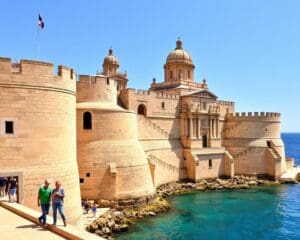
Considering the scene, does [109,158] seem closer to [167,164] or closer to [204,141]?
[167,164]

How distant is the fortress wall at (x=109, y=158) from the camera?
70.9ft

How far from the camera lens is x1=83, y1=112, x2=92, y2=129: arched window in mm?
22109

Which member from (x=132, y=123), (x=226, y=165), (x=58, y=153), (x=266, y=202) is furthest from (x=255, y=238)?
(x=226, y=165)

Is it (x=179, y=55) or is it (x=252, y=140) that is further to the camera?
(x=179, y=55)

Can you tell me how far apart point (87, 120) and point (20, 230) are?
48.4 feet

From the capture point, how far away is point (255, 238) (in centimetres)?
1966

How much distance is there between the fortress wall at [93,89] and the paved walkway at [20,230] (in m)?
14.7

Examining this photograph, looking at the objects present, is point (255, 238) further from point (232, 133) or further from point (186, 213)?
point (232, 133)

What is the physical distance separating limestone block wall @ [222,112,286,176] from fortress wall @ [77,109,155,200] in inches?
750

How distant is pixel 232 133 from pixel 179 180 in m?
10.9

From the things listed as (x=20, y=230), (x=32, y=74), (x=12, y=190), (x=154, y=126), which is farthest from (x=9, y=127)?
(x=154, y=126)

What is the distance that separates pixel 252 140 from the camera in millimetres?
39625

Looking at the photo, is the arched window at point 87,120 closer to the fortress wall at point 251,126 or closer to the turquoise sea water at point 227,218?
the turquoise sea water at point 227,218

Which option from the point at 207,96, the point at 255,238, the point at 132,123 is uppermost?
the point at 207,96
